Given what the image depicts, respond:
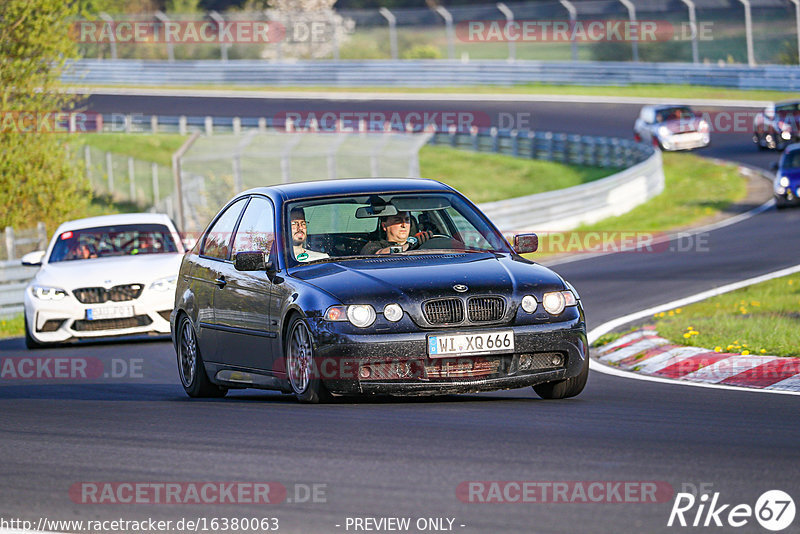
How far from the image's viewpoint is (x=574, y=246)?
2652 centimetres

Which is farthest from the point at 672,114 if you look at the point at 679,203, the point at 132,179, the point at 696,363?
the point at 696,363

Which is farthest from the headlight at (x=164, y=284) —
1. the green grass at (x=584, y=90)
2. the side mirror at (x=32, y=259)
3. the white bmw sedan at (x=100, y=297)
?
the green grass at (x=584, y=90)

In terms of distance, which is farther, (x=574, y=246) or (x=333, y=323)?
(x=574, y=246)

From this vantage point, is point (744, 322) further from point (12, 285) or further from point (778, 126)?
point (778, 126)

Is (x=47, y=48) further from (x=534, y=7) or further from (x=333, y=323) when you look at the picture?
(x=534, y=7)

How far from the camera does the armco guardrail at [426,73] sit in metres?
50.8

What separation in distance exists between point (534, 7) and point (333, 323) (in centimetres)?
4829

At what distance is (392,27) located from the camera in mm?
58188

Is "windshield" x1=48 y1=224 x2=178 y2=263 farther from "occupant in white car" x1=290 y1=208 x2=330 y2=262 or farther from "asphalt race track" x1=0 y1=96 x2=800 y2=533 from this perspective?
"occupant in white car" x1=290 y1=208 x2=330 y2=262

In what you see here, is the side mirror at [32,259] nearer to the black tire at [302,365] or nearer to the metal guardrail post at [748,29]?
the black tire at [302,365]

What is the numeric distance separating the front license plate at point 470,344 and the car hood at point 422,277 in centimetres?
25

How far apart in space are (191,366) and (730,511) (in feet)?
18.7

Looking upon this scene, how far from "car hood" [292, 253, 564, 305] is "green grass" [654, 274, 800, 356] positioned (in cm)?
320

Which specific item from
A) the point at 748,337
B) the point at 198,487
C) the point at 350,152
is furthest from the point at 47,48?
the point at 198,487
